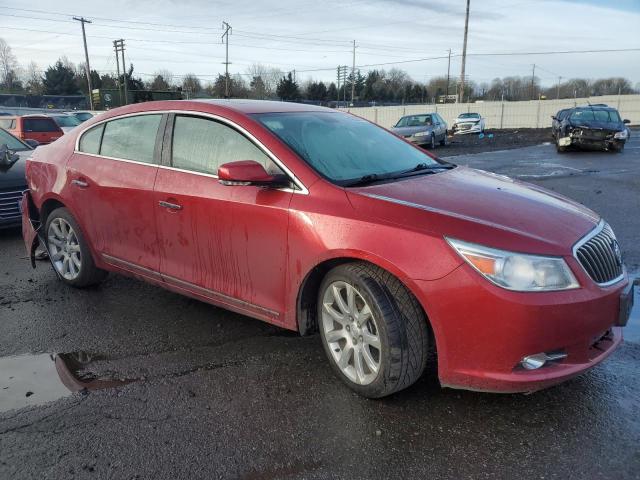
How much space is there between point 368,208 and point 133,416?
1.69 meters

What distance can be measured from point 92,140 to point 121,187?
822 mm

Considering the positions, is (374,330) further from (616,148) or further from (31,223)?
(616,148)

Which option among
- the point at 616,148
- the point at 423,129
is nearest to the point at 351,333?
the point at 616,148

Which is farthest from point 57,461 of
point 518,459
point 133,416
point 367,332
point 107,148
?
point 107,148

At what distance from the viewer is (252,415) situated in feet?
9.46

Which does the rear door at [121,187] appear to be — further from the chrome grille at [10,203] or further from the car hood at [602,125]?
the car hood at [602,125]

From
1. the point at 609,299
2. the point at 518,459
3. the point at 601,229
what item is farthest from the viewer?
the point at 601,229

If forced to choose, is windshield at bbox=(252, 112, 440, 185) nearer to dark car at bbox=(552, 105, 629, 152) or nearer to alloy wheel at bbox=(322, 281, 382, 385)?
alloy wheel at bbox=(322, 281, 382, 385)

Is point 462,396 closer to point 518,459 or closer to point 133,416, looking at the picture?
point 518,459

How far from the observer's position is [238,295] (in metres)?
3.52

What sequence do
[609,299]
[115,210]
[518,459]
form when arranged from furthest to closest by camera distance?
[115,210] < [609,299] < [518,459]

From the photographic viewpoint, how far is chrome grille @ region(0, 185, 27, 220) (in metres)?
6.82

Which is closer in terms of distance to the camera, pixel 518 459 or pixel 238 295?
pixel 518 459

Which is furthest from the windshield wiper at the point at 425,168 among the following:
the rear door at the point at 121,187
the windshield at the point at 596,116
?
the windshield at the point at 596,116
